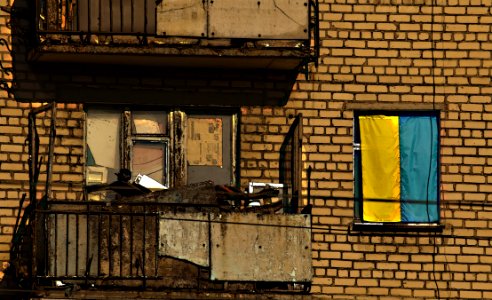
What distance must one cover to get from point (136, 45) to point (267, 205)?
246 centimetres

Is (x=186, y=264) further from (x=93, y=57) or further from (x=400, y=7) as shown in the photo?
(x=400, y=7)

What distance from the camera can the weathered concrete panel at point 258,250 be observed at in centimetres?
1930

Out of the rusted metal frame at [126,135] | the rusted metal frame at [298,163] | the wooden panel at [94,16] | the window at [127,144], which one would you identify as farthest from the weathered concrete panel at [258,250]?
the wooden panel at [94,16]

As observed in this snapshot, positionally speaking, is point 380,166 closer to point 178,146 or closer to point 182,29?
point 178,146

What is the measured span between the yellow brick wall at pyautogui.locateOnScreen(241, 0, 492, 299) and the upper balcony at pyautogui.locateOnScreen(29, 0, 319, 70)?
75 centimetres

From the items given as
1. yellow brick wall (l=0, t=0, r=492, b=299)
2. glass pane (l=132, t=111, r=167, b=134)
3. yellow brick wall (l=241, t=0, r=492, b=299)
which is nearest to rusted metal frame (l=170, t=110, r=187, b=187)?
glass pane (l=132, t=111, r=167, b=134)

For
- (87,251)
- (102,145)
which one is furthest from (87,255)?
(102,145)

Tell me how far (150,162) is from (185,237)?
155 centimetres

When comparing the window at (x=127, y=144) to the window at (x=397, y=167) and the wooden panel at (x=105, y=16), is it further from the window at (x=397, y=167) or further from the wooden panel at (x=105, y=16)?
the window at (x=397, y=167)

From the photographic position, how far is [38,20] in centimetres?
1975

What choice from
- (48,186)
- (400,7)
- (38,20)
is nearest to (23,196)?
(48,186)

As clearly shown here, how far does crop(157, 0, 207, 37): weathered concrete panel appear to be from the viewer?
2002 centimetres

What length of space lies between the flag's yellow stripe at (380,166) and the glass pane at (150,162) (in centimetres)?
248

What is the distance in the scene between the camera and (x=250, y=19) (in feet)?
65.8
